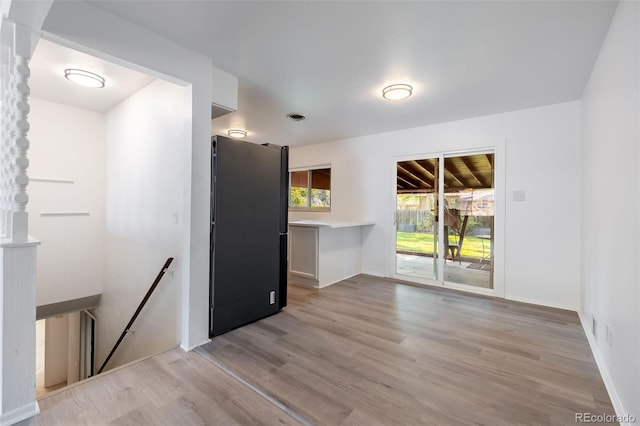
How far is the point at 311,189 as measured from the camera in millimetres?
6152

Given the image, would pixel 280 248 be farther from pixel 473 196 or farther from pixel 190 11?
pixel 473 196

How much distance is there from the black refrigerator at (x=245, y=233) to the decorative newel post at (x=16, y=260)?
1.20 m

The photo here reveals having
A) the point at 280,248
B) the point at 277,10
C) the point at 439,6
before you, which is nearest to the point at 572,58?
the point at 439,6

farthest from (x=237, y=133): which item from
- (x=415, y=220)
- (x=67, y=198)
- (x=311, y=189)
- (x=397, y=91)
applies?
(x=415, y=220)

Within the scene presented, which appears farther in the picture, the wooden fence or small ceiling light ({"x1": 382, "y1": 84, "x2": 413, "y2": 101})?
the wooden fence

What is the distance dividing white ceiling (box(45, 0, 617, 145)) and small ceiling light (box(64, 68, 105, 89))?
1331mm

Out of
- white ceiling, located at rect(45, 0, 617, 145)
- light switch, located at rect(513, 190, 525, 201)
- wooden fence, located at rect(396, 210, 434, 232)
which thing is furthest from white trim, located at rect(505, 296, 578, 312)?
white ceiling, located at rect(45, 0, 617, 145)

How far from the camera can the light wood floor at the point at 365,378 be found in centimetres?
165

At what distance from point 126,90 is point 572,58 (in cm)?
458

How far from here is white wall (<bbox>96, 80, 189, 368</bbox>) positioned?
108 inches

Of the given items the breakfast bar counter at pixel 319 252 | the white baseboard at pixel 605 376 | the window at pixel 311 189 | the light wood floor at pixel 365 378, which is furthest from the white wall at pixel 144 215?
the window at pixel 311 189

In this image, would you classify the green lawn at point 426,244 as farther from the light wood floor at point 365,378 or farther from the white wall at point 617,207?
the white wall at point 617,207

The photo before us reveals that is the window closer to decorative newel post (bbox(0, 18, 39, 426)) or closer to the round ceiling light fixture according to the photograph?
the round ceiling light fixture

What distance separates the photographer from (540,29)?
2023 millimetres
